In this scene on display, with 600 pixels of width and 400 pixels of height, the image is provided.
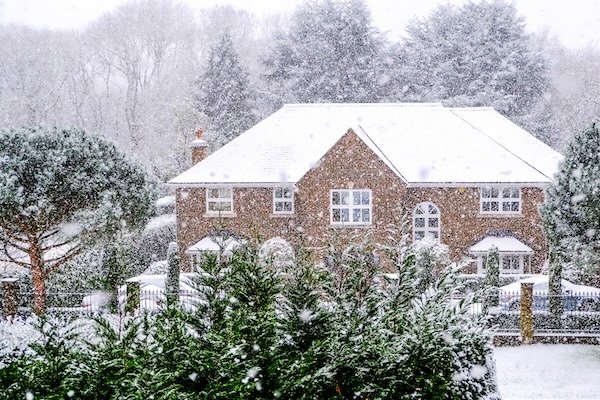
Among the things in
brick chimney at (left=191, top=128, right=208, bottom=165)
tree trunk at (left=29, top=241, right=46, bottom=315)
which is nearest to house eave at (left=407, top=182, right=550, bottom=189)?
brick chimney at (left=191, top=128, right=208, bottom=165)

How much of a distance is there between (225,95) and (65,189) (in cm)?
2627

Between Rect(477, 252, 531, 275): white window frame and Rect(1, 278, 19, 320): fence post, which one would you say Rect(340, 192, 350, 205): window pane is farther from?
Rect(1, 278, 19, 320): fence post

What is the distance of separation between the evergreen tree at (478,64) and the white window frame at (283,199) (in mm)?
19906

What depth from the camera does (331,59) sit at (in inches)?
1741

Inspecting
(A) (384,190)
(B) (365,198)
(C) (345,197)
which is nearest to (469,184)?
(A) (384,190)

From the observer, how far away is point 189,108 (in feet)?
129

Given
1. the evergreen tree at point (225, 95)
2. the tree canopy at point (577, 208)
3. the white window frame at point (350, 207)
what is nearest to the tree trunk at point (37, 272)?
the white window frame at point (350, 207)

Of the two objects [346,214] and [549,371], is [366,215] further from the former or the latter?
[549,371]

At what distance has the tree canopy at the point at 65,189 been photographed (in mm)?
18125

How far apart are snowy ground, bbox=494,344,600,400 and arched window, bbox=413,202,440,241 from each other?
9.19 m

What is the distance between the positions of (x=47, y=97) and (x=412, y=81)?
25.9 metres

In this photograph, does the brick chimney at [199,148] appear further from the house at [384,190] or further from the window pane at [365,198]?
the window pane at [365,198]

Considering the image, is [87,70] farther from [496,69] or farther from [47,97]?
[496,69]

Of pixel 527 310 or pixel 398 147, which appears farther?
pixel 398 147
